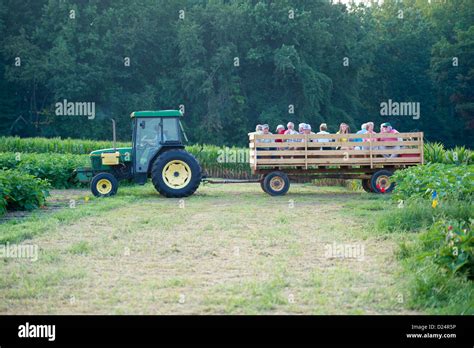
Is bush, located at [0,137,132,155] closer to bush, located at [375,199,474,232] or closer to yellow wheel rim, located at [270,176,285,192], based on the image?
yellow wheel rim, located at [270,176,285,192]

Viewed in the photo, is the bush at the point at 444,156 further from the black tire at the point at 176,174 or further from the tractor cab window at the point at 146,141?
the tractor cab window at the point at 146,141

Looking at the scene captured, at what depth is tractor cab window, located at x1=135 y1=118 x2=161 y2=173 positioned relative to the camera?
16.3m

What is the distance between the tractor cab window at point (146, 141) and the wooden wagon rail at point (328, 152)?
2.30 metres

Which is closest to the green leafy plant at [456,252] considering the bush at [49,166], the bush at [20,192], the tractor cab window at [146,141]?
the bush at [20,192]

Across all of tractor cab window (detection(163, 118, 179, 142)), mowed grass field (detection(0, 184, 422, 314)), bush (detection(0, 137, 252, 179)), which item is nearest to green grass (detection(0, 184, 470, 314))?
mowed grass field (detection(0, 184, 422, 314))

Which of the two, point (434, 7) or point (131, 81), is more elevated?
point (434, 7)

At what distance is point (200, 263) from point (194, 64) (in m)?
36.0

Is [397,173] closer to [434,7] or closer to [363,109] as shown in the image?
[363,109]

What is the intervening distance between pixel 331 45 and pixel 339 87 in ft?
9.40

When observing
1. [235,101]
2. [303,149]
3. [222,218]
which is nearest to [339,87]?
[235,101]

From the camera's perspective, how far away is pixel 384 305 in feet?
20.0

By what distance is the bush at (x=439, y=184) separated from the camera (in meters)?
10.5

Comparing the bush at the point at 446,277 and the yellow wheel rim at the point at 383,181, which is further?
the yellow wheel rim at the point at 383,181

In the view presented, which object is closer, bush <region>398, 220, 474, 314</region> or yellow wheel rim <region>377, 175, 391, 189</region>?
bush <region>398, 220, 474, 314</region>
